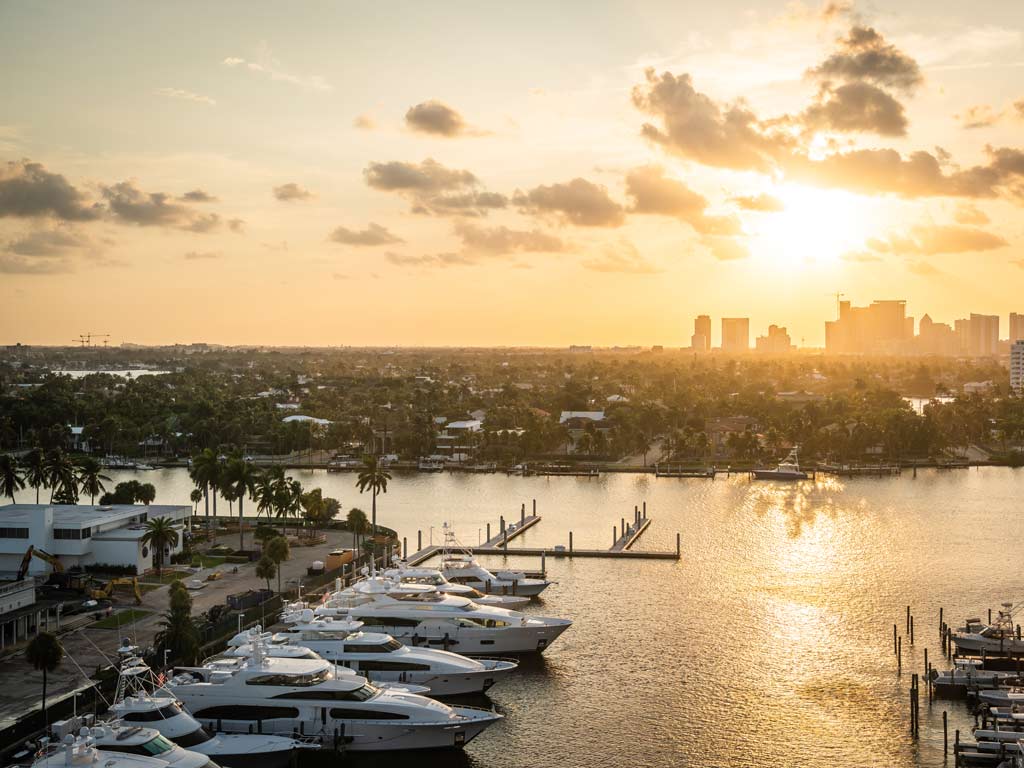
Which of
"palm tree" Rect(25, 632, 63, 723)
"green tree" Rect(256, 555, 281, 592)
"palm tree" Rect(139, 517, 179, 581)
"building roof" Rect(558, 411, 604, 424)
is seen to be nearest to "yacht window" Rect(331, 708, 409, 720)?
"palm tree" Rect(25, 632, 63, 723)

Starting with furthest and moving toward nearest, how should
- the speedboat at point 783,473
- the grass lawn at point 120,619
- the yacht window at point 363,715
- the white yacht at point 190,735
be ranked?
the speedboat at point 783,473, the grass lawn at point 120,619, the yacht window at point 363,715, the white yacht at point 190,735

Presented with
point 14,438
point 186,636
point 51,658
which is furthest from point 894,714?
point 14,438

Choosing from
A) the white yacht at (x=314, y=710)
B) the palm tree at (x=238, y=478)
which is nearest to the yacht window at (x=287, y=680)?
the white yacht at (x=314, y=710)

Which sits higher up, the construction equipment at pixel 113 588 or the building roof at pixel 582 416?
the building roof at pixel 582 416

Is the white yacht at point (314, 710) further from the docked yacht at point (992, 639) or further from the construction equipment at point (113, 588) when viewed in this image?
the docked yacht at point (992, 639)

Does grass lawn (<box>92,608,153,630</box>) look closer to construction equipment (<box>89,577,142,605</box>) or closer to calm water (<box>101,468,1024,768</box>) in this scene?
construction equipment (<box>89,577,142,605</box>)

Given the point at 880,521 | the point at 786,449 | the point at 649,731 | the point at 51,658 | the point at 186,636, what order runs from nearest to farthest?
the point at 51,658, the point at 649,731, the point at 186,636, the point at 880,521, the point at 786,449

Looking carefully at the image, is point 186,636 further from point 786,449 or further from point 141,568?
point 786,449
